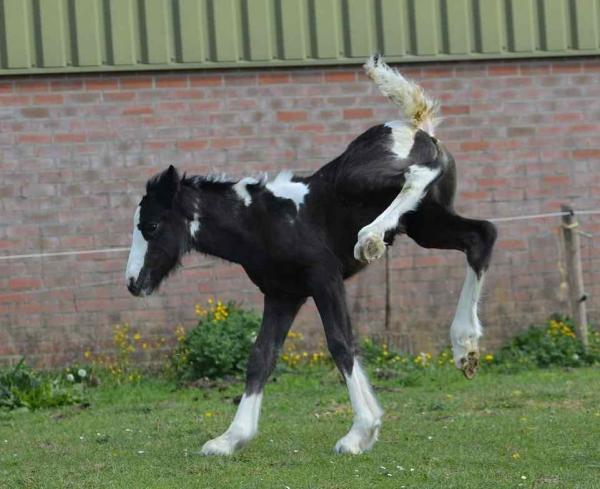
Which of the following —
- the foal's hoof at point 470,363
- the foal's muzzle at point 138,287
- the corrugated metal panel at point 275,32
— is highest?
the corrugated metal panel at point 275,32

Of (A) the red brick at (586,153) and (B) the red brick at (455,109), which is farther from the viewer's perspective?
(A) the red brick at (586,153)

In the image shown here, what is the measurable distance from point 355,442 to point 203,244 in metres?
1.62

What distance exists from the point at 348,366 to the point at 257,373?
0.62 metres

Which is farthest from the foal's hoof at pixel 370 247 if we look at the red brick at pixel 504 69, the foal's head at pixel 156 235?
the red brick at pixel 504 69

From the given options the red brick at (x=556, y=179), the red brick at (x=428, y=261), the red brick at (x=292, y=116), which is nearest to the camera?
the red brick at (x=292, y=116)

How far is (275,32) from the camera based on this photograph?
12688 mm

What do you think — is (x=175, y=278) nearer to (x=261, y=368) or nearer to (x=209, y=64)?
(x=209, y=64)

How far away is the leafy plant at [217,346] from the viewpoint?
11.9 m

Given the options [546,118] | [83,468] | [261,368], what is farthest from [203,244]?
[546,118]

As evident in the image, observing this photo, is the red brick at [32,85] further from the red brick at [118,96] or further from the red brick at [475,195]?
the red brick at [475,195]

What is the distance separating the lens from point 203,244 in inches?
328

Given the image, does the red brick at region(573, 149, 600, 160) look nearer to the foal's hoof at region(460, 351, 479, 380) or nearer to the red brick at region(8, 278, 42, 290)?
the red brick at region(8, 278, 42, 290)

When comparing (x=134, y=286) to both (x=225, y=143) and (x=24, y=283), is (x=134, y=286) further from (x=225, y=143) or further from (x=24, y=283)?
(x=225, y=143)

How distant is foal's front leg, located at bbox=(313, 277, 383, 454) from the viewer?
7910 millimetres
